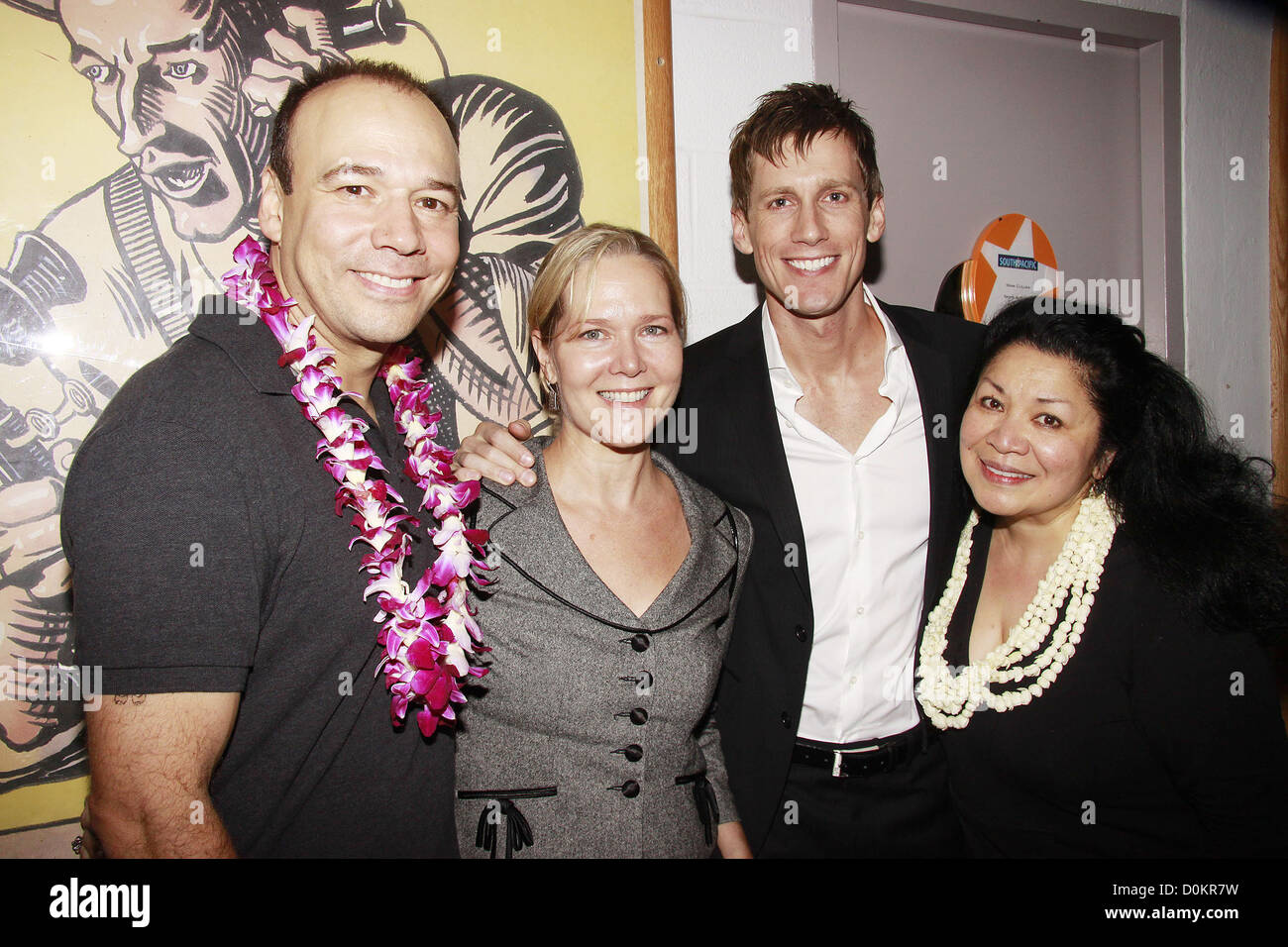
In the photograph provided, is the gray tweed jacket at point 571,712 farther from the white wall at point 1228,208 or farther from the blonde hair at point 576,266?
the white wall at point 1228,208

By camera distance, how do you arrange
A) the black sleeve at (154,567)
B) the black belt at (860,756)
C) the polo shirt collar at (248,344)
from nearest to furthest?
the black sleeve at (154,567)
the polo shirt collar at (248,344)
the black belt at (860,756)

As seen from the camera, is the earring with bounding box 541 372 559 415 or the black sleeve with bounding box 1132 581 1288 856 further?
the earring with bounding box 541 372 559 415

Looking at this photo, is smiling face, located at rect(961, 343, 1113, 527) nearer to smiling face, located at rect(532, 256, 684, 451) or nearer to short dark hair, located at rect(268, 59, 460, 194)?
smiling face, located at rect(532, 256, 684, 451)

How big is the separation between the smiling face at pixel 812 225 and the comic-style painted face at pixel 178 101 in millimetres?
1132

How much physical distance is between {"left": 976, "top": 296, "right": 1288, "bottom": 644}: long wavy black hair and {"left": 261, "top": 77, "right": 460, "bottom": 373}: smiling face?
49.1 inches

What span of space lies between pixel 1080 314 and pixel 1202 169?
1915mm

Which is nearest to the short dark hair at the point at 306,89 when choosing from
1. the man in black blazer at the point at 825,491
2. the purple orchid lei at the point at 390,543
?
the purple orchid lei at the point at 390,543

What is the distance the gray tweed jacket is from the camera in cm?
132

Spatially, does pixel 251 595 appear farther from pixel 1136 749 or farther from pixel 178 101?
pixel 1136 749

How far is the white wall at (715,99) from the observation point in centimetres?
205

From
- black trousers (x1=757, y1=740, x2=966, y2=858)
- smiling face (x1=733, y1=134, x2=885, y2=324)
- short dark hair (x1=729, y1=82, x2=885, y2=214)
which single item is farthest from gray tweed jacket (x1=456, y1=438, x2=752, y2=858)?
short dark hair (x1=729, y1=82, x2=885, y2=214)

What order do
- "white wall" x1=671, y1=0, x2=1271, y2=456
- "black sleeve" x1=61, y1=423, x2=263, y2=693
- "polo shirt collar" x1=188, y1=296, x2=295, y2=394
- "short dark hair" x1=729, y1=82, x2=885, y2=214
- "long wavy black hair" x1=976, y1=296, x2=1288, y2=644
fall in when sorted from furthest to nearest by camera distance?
"white wall" x1=671, y1=0, x2=1271, y2=456 < "short dark hair" x1=729, y1=82, x2=885, y2=214 < "long wavy black hair" x1=976, y1=296, x2=1288, y2=644 < "polo shirt collar" x1=188, y1=296, x2=295, y2=394 < "black sleeve" x1=61, y1=423, x2=263, y2=693
